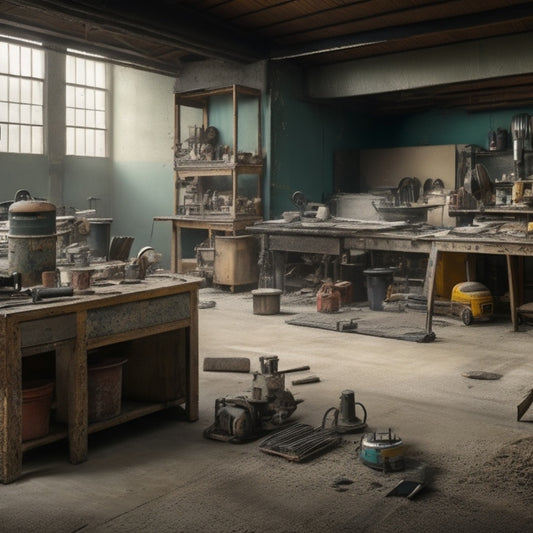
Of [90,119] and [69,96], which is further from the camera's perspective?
[90,119]

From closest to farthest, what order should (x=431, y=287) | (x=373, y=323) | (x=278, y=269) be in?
1. (x=431, y=287)
2. (x=373, y=323)
3. (x=278, y=269)

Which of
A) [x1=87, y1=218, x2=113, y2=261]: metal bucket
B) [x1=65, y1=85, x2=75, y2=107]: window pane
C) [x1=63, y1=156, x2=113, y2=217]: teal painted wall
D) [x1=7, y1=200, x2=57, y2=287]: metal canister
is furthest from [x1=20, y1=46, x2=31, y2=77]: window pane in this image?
[x1=7, y1=200, x2=57, y2=287]: metal canister

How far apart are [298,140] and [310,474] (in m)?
8.03

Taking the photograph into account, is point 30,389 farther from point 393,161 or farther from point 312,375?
point 393,161

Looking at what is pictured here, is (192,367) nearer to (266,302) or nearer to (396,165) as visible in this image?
(266,302)

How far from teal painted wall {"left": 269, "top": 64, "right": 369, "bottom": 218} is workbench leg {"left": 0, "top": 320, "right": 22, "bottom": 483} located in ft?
24.3

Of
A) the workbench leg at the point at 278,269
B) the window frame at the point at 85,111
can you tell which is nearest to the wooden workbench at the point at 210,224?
the workbench leg at the point at 278,269

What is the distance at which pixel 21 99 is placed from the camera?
11891mm

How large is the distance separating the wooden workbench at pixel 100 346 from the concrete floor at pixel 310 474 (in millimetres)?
143

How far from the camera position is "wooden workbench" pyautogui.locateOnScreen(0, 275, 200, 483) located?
3047 millimetres

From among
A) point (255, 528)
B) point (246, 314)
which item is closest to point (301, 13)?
point (246, 314)

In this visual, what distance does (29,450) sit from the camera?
339 cm

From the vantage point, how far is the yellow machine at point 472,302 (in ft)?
23.4

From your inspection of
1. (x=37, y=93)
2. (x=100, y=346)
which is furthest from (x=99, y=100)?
(x=100, y=346)
